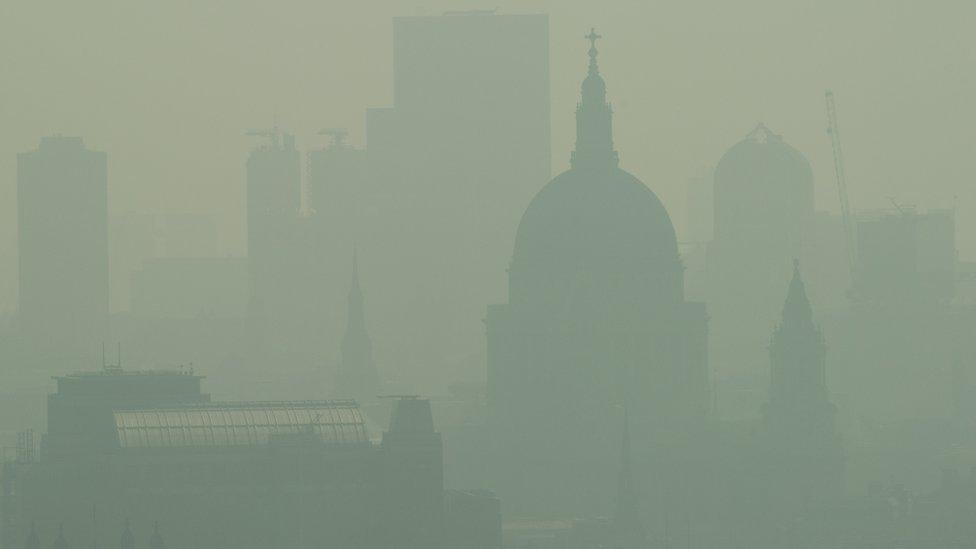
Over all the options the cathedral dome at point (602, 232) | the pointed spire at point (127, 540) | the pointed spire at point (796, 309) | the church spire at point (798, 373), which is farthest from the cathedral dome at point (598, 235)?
the pointed spire at point (127, 540)

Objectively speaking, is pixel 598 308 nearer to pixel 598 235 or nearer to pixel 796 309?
pixel 598 235

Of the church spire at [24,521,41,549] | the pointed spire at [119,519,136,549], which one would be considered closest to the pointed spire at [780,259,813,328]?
the pointed spire at [119,519,136,549]

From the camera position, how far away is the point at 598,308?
551 feet

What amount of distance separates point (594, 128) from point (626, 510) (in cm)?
3296

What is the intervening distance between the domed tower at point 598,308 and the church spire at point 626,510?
1511 centimetres

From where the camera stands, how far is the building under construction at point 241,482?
113625mm

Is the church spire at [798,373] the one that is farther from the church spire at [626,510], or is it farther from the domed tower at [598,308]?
the domed tower at [598,308]

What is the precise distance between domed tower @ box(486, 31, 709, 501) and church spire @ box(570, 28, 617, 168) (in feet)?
0.13

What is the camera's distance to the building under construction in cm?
11362

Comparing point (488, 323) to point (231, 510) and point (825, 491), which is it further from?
point (231, 510)

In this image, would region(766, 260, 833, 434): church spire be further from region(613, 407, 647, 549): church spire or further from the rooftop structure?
the rooftop structure

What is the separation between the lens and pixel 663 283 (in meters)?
168

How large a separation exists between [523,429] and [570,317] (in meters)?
5.19

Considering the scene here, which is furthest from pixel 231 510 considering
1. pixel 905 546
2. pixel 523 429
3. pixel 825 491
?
pixel 523 429
